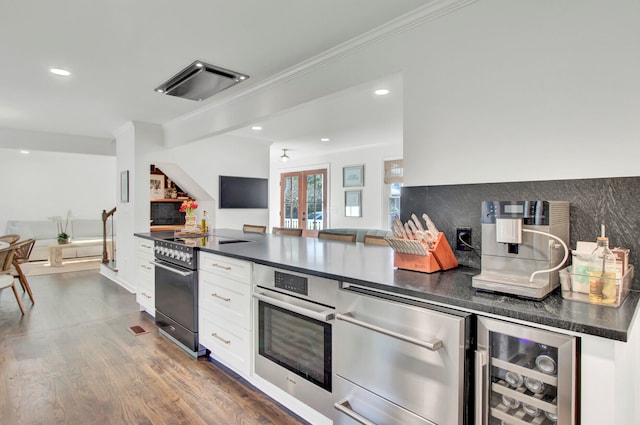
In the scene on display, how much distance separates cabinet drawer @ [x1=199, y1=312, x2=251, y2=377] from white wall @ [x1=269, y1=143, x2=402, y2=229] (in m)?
4.64

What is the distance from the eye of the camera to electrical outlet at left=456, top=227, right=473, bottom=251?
1829 mm

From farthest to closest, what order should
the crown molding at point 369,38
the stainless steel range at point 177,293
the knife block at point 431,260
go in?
1. the stainless steel range at point 177,293
2. the crown molding at point 369,38
3. the knife block at point 431,260

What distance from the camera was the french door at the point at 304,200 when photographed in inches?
319

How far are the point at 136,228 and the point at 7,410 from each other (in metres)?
2.90

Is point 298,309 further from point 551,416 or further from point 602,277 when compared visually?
point 602,277

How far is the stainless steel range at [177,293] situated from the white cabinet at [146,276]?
240 mm

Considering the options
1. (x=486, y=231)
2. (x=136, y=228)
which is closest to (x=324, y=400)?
(x=486, y=231)

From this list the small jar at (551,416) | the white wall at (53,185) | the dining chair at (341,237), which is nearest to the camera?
the small jar at (551,416)

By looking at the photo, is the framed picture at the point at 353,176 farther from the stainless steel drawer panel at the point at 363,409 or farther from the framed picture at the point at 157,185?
the stainless steel drawer panel at the point at 363,409

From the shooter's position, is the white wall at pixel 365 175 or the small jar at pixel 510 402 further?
the white wall at pixel 365 175

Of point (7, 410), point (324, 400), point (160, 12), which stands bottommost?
point (7, 410)

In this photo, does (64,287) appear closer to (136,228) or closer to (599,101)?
(136,228)

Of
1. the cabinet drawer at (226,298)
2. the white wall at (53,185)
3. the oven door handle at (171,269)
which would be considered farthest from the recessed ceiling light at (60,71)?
the white wall at (53,185)

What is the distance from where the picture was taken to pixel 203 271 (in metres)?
2.63
